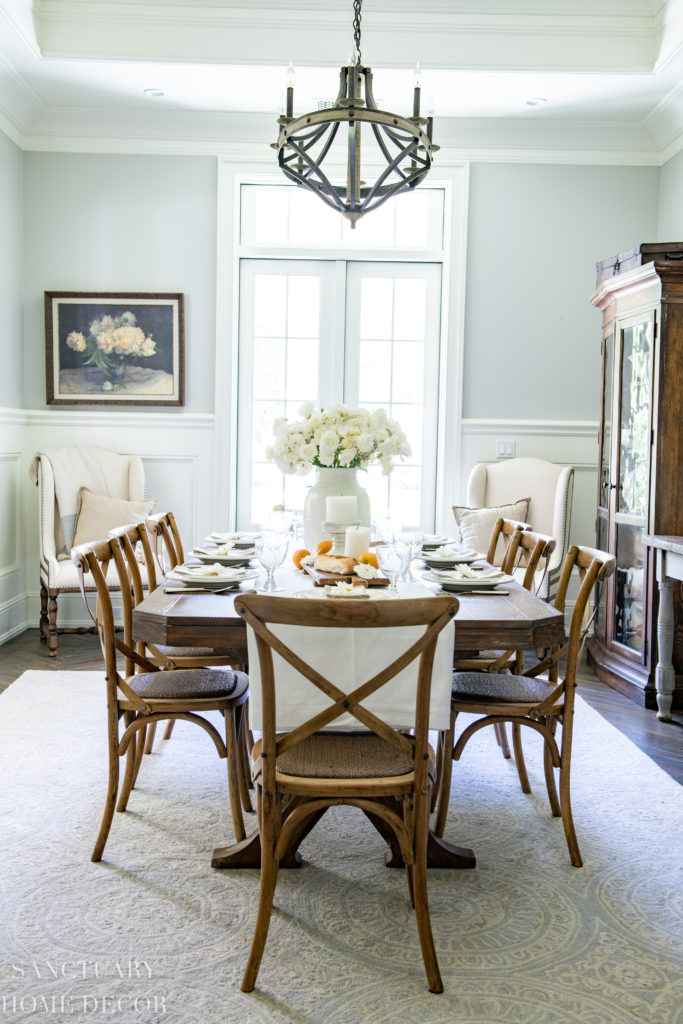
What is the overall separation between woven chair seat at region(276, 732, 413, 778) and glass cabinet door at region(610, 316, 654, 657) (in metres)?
2.40

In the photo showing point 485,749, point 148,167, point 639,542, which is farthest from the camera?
point 148,167

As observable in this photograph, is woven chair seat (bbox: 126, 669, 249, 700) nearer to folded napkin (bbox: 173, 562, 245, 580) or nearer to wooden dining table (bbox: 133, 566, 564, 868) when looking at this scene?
wooden dining table (bbox: 133, 566, 564, 868)

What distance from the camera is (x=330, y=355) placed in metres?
5.29

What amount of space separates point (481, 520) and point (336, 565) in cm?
222

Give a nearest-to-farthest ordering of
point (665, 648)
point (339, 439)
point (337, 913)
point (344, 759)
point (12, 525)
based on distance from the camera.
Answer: point (344, 759), point (337, 913), point (339, 439), point (665, 648), point (12, 525)

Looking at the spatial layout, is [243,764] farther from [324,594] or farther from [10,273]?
[10,273]

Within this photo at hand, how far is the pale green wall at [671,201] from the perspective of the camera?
15.7 ft

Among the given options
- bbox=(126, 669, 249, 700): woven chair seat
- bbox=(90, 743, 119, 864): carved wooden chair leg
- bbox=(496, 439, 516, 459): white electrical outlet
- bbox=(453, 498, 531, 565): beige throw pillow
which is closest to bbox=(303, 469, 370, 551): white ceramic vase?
bbox=(126, 669, 249, 700): woven chair seat

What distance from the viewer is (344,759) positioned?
1893 mm

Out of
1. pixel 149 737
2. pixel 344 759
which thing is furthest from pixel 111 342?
pixel 344 759

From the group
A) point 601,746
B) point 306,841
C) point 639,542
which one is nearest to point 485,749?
point 601,746

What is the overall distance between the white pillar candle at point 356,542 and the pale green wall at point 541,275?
101 inches

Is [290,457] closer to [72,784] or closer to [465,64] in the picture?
[72,784]

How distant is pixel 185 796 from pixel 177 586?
746 millimetres
